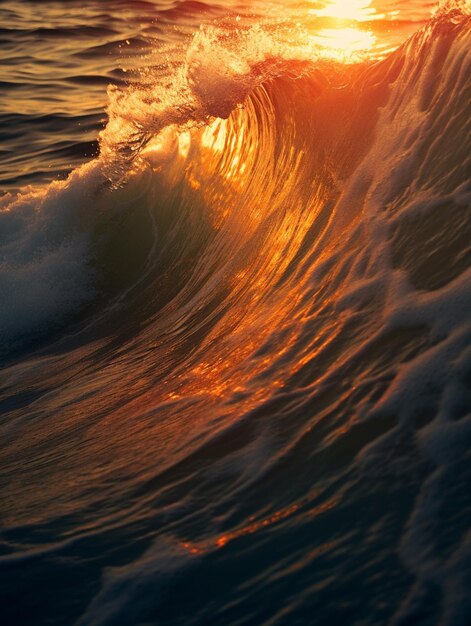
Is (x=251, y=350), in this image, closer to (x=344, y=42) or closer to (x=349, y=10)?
(x=344, y=42)

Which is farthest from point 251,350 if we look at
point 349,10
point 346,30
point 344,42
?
point 349,10

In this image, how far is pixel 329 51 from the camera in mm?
6008

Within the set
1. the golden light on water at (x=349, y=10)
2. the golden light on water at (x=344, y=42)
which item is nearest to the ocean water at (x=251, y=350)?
the golden light on water at (x=344, y=42)

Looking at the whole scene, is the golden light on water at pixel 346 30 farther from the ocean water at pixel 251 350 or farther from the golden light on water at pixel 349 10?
the ocean water at pixel 251 350

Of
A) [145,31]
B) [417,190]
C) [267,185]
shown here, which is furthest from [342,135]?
[145,31]

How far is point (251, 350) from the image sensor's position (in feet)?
10.1

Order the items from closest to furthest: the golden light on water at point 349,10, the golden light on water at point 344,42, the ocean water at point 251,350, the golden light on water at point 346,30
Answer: the ocean water at point 251,350 < the golden light on water at point 344,42 < the golden light on water at point 346,30 < the golden light on water at point 349,10

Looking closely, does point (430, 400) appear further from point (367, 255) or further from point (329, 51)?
point (329, 51)

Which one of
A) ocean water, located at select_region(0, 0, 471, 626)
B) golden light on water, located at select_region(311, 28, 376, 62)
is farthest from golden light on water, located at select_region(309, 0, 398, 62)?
ocean water, located at select_region(0, 0, 471, 626)

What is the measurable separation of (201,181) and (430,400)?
4.08m

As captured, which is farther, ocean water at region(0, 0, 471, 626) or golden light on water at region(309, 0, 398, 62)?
golden light on water at region(309, 0, 398, 62)

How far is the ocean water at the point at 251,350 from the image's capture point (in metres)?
1.89

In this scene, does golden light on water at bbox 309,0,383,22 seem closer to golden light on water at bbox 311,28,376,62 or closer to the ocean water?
golden light on water at bbox 311,28,376,62

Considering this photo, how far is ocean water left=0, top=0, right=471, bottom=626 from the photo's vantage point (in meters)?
1.89
